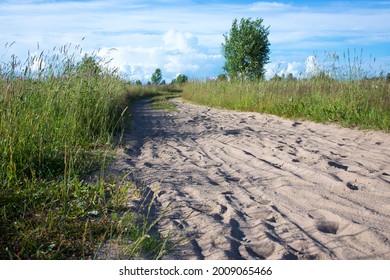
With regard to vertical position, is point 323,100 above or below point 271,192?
above

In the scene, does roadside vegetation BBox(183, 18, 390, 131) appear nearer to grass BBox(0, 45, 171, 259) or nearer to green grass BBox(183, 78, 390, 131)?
green grass BBox(183, 78, 390, 131)

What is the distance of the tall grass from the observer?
7.88 metres

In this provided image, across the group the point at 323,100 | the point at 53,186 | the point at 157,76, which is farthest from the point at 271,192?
the point at 157,76

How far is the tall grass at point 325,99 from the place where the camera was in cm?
788

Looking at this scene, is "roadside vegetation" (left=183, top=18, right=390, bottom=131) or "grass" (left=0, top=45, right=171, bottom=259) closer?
"grass" (left=0, top=45, right=171, bottom=259)

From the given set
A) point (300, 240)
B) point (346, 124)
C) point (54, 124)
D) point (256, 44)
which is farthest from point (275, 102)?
point (256, 44)

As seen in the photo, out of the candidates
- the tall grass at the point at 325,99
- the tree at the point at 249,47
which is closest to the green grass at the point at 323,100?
the tall grass at the point at 325,99

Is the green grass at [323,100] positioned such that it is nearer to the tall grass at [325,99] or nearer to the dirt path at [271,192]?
the tall grass at [325,99]

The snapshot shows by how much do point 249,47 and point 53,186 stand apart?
2667 cm

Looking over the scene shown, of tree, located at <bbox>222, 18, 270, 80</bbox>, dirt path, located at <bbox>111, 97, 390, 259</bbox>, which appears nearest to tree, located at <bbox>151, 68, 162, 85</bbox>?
tree, located at <bbox>222, 18, 270, 80</bbox>

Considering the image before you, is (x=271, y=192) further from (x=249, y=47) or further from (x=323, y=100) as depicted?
(x=249, y=47)

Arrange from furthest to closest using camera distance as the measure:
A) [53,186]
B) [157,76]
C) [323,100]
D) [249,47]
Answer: [157,76], [249,47], [323,100], [53,186]

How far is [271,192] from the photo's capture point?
3.93 meters

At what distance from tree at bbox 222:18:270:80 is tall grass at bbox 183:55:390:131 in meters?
15.7
